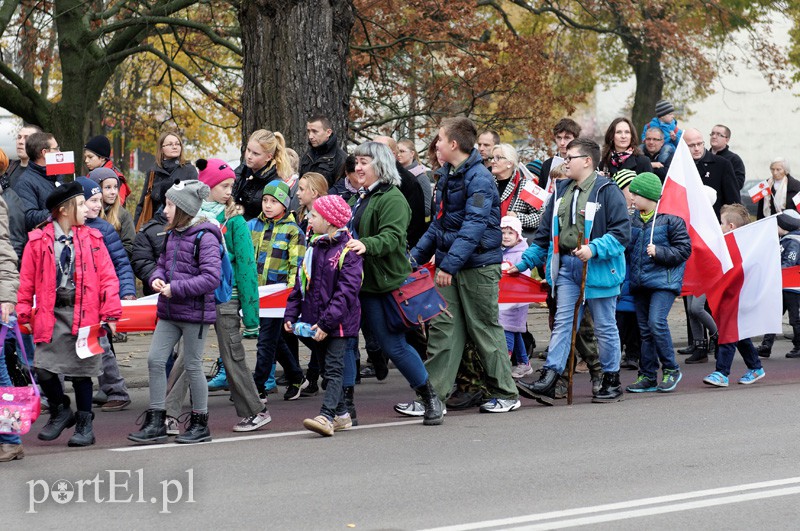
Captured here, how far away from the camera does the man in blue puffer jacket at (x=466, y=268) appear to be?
897 cm

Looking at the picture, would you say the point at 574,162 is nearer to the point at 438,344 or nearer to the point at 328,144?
the point at 438,344

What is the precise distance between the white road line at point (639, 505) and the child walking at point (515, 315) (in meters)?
4.48

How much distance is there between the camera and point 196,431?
8.11 metres

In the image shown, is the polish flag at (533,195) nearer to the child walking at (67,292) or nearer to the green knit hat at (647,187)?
the green knit hat at (647,187)

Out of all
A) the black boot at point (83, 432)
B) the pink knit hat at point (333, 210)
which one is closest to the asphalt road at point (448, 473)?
the black boot at point (83, 432)

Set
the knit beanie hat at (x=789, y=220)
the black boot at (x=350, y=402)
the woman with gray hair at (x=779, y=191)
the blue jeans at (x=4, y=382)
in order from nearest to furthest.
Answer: the blue jeans at (x=4, y=382) → the black boot at (x=350, y=402) → the knit beanie hat at (x=789, y=220) → the woman with gray hair at (x=779, y=191)

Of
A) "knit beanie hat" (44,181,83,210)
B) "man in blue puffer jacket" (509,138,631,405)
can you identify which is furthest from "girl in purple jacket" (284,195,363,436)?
"man in blue puffer jacket" (509,138,631,405)

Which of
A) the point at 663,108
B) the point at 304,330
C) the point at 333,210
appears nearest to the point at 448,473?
the point at 304,330

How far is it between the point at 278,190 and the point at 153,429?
2.41 meters

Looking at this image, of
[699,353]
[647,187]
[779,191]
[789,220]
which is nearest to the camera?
[647,187]

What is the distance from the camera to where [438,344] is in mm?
9211

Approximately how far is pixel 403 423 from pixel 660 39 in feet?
53.7

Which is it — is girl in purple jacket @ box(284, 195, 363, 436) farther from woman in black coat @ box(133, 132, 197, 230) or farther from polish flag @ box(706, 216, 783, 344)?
polish flag @ box(706, 216, 783, 344)

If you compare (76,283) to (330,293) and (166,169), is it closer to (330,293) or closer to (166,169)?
(330,293)
